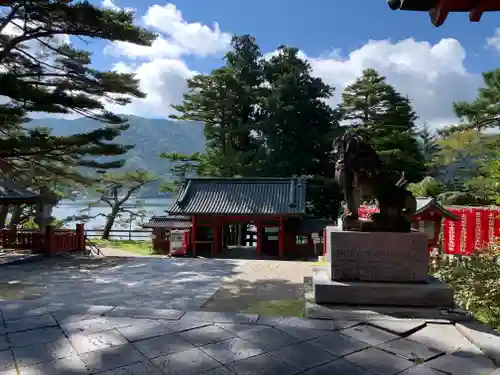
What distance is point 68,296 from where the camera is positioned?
5977mm

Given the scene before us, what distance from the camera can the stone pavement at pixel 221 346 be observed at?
270cm

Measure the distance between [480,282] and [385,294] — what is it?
7.04 feet

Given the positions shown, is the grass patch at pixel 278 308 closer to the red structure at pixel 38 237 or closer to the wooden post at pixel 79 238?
the red structure at pixel 38 237

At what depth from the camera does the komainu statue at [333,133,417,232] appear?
4527 millimetres

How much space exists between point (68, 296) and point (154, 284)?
1594 mm

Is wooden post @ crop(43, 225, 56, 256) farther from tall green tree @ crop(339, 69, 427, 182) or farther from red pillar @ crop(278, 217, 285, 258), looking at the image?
tall green tree @ crop(339, 69, 427, 182)

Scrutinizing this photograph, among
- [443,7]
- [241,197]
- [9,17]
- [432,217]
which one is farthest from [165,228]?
[443,7]

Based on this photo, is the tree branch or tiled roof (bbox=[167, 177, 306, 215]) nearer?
the tree branch

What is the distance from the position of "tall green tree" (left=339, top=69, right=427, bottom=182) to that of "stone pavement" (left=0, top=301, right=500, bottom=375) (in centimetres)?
1756

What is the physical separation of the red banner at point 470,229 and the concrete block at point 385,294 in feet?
11.5

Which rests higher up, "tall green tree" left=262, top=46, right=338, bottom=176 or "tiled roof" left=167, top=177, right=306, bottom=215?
"tall green tree" left=262, top=46, right=338, bottom=176

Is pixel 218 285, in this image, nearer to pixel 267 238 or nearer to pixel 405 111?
pixel 267 238

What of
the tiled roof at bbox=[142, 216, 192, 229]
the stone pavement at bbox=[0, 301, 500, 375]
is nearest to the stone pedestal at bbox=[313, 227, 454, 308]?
the stone pavement at bbox=[0, 301, 500, 375]

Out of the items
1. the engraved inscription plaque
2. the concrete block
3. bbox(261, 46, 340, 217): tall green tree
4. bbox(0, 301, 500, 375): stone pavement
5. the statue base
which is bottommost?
bbox(0, 301, 500, 375): stone pavement
